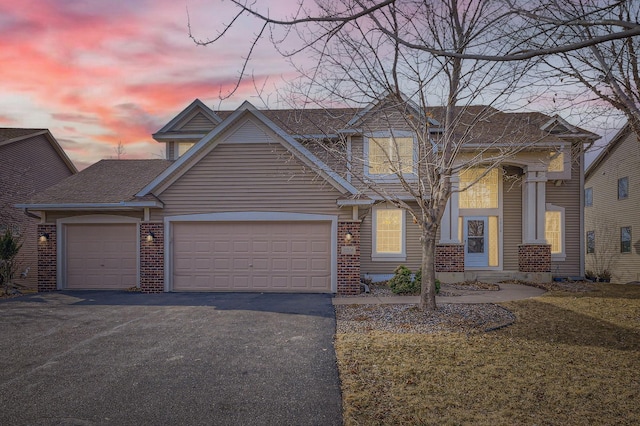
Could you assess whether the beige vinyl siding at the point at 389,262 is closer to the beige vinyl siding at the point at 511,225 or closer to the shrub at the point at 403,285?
the shrub at the point at 403,285

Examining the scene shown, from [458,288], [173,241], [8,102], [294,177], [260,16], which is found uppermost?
[8,102]

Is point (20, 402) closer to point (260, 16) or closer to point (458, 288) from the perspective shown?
point (260, 16)

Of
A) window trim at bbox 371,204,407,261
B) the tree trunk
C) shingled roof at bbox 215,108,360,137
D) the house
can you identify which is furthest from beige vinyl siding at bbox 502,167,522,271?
the tree trunk

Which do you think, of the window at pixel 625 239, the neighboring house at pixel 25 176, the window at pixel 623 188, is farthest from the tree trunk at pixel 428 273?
the window at pixel 623 188

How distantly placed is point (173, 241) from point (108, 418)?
32.0 ft

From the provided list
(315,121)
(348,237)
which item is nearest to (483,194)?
(348,237)

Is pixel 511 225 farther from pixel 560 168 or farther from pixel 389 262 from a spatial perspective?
pixel 389 262

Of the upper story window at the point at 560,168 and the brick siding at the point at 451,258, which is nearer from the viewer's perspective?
the brick siding at the point at 451,258

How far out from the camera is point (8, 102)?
707 inches

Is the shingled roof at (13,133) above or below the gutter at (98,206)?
above

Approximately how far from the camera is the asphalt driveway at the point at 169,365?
4527mm

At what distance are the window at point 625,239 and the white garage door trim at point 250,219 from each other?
710 inches

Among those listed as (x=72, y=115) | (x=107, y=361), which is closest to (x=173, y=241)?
(x=107, y=361)

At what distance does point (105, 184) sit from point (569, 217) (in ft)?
58.7
